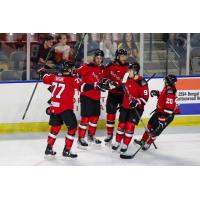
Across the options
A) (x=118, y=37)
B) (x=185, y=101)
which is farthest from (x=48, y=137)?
(x=185, y=101)

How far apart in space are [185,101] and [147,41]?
0.87 metres

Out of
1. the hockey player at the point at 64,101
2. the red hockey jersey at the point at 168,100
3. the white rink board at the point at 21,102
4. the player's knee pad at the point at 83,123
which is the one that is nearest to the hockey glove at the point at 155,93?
the red hockey jersey at the point at 168,100

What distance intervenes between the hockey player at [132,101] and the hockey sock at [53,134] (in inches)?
25.7

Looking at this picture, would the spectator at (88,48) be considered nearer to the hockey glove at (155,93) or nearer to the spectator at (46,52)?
the spectator at (46,52)

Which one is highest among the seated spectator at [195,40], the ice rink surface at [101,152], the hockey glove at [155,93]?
the seated spectator at [195,40]

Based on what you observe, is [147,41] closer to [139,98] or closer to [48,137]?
[139,98]

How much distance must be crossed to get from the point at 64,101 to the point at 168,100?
105cm

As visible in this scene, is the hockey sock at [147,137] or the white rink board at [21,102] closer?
the hockey sock at [147,137]

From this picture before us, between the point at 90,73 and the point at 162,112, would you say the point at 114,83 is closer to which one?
the point at 90,73

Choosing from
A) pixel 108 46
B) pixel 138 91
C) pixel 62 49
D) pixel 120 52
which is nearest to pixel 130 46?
pixel 108 46

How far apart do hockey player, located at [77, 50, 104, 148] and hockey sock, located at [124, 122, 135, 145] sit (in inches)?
15.4

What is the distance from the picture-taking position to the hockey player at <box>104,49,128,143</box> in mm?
7566

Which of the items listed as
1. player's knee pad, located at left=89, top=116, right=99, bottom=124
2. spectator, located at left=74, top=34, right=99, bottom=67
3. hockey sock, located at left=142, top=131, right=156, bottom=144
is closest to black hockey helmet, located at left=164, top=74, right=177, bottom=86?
hockey sock, located at left=142, top=131, right=156, bottom=144

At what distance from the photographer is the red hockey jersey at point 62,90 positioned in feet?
23.1
